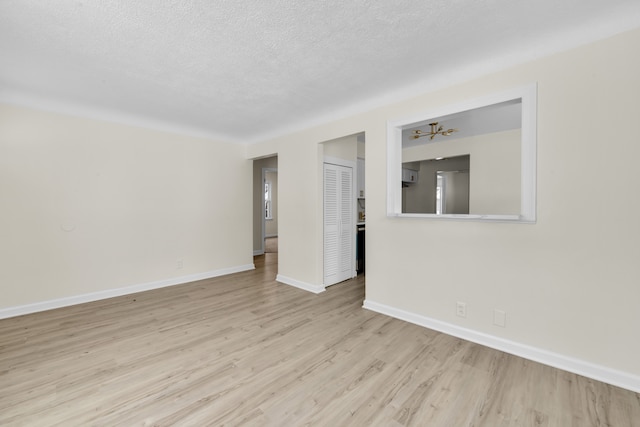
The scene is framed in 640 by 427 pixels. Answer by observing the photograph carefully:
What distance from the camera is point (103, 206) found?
146 inches

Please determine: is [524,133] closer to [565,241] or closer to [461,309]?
[565,241]

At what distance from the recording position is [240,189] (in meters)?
5.19

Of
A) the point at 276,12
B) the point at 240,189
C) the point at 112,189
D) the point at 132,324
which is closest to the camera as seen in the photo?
the point at 276,12

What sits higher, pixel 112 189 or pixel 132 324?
pixel 112 189

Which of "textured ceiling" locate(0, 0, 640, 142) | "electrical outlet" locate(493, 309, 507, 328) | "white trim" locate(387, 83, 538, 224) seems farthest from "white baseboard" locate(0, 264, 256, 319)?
"electrical outlet" locate(493, 309, 507, 328)

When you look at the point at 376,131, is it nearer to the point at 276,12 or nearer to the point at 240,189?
the point at 276,12

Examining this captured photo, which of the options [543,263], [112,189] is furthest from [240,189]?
[543,263]

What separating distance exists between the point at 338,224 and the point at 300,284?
3.56ft

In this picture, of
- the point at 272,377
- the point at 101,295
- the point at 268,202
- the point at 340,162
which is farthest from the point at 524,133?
the point at 268,202

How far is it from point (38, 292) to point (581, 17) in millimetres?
5731

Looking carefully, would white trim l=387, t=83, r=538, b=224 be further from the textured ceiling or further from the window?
the window

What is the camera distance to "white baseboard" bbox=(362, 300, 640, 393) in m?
1.87

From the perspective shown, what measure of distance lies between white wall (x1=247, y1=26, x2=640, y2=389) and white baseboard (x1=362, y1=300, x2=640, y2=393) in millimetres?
21

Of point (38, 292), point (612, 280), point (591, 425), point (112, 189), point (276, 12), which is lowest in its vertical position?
point (591, 425)
